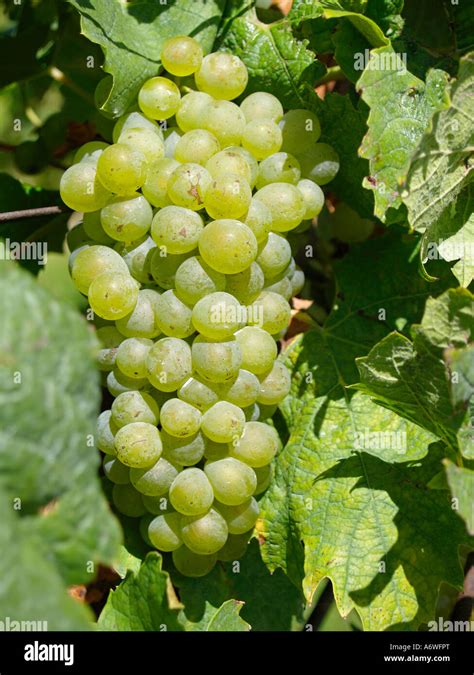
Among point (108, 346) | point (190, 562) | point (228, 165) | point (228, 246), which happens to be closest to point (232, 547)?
point (190, 562)

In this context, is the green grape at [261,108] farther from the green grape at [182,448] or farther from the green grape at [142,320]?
the green grape at [182,448]

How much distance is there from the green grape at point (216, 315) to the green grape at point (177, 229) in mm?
84

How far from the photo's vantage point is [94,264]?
1222 mm

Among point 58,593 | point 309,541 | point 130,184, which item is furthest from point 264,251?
point 58,593

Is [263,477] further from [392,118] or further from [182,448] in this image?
[392,118]

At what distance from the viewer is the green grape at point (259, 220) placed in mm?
1223

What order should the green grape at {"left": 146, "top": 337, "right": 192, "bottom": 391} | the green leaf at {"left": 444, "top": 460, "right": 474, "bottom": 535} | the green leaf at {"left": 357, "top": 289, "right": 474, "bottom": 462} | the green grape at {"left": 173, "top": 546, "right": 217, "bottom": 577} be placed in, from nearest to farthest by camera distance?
the green leaf at {"left": 444, "top": 460, "right": 474, "bottom": 535}, the green leaf at {"left": 357, "top": 289, "right": 474, "bottom": 462}, the green grape at {"left": 146, "top": 337, "right": 192, "bottom": 391}, the green grape at {"left": 173, "top": 546, "right": 217, "bottom": 577}

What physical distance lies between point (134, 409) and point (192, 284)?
207mm

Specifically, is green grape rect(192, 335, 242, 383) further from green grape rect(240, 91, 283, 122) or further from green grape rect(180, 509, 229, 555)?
green grape rect(240, 91, 283, 122)

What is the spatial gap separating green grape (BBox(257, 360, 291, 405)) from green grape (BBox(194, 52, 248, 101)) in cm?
45

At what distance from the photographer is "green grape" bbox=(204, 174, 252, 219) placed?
118 cm

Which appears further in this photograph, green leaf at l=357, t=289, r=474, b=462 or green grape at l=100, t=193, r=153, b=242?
green grape at l=100, t=193, r=153, b=242

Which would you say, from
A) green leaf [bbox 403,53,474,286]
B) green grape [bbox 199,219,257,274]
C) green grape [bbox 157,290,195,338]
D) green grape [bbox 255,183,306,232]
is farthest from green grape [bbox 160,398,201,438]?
green leaf [bbox 403,53,474,286]
